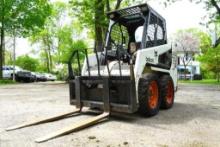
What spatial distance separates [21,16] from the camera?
3244 centimetres

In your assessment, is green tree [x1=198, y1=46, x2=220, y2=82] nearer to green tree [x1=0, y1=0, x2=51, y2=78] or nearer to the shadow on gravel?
green tree [x1=0, y1=0, x2=51, y2=78]

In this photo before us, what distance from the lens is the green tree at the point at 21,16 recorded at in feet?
104

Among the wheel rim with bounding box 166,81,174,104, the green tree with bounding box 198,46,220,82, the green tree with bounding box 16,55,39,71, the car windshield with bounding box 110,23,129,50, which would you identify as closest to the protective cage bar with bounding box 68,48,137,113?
the car windshield with bounding box 110,23,129,50

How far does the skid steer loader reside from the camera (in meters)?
7.30

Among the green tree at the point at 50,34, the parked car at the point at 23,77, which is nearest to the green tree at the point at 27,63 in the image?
the green tree at the point at 50,34

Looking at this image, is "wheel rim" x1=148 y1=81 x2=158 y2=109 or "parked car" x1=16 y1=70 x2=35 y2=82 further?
"parked car" x1=16 y1=70 x2=35 y2=82

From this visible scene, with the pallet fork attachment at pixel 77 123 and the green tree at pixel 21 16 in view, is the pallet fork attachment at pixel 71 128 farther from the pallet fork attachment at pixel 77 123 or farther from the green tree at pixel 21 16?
the green tree at pixel 21 16

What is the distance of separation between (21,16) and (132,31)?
2503 cm

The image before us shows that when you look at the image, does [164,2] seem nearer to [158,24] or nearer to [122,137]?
[158,24]

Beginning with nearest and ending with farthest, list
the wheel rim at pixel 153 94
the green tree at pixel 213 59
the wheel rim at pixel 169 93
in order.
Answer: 1. the wheel rim at pixel 153 94
2. the wheel rim at pixel 169 93
3. the green tree at pixel 213 59

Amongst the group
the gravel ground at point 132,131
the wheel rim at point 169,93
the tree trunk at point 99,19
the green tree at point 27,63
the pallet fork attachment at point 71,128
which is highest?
the tree trunk at point 99,19

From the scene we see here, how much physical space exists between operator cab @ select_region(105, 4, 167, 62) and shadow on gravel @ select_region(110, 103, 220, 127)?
1.68m

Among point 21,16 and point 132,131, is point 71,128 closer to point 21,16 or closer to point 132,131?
point 132,131

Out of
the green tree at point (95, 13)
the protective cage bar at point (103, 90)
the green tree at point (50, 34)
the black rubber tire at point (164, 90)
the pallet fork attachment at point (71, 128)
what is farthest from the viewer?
the green tree at point (50, 34)
